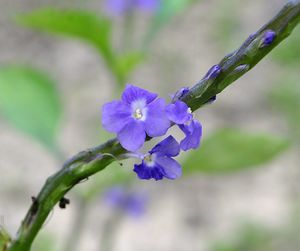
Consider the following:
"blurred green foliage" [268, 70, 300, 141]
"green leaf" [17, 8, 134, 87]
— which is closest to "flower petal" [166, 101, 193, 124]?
"green leaf" [17, 8, 134, 87]

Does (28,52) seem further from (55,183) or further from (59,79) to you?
(55,183)

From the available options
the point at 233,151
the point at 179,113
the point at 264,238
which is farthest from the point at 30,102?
the point at 264,238

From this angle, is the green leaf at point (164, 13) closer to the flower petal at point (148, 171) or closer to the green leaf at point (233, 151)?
the green leaf at point (233, 151)

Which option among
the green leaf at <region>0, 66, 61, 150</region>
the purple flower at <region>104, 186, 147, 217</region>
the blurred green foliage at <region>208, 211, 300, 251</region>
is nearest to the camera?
the green leaf at <region>0, 66, 61, 150</region>

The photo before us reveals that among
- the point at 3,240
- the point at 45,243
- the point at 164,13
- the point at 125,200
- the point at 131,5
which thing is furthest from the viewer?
the point at 45,243

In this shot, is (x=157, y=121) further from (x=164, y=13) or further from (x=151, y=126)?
(x=164, y=13)

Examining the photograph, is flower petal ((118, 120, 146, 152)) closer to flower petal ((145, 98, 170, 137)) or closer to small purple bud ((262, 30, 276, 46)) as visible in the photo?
flower petal ((145, 98, 170, 137))

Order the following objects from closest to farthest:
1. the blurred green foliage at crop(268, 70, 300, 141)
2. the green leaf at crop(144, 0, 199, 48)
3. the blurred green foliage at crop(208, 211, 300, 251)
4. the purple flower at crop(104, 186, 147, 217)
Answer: the green leaf at crop(144, 0, 199, 48) < the purple flower at crop(104, 186, 147, 217) < the blurred green foliage at crop(208, 211, 300, 251) < the blurred green foliage at crop(268, 70, 300, 141)
